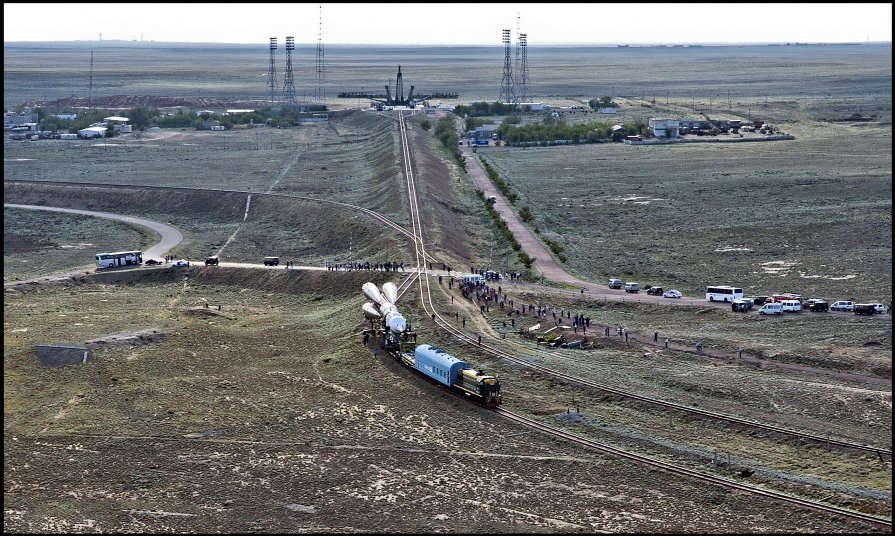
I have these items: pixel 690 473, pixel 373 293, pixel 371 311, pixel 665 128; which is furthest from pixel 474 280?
pixel 665 128

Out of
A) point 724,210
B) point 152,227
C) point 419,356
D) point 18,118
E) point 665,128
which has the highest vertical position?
point 665,128

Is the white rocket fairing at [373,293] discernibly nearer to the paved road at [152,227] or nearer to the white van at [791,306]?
the white van at [791,306]

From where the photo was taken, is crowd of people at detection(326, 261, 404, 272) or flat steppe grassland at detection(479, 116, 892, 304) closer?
crowd of people at detection(326, 261, 404, 272)

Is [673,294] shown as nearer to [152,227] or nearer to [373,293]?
[373,293]

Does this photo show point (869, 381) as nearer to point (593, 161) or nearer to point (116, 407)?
point (116, 407)

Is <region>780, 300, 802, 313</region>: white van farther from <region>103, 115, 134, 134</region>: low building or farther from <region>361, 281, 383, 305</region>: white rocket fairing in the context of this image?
<region>103, 115, 134, 134</region>: low building

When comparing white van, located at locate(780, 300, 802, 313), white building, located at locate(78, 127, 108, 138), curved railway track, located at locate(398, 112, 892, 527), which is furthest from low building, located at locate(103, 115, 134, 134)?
white van, located at locate(780, 300, 802, 313)
